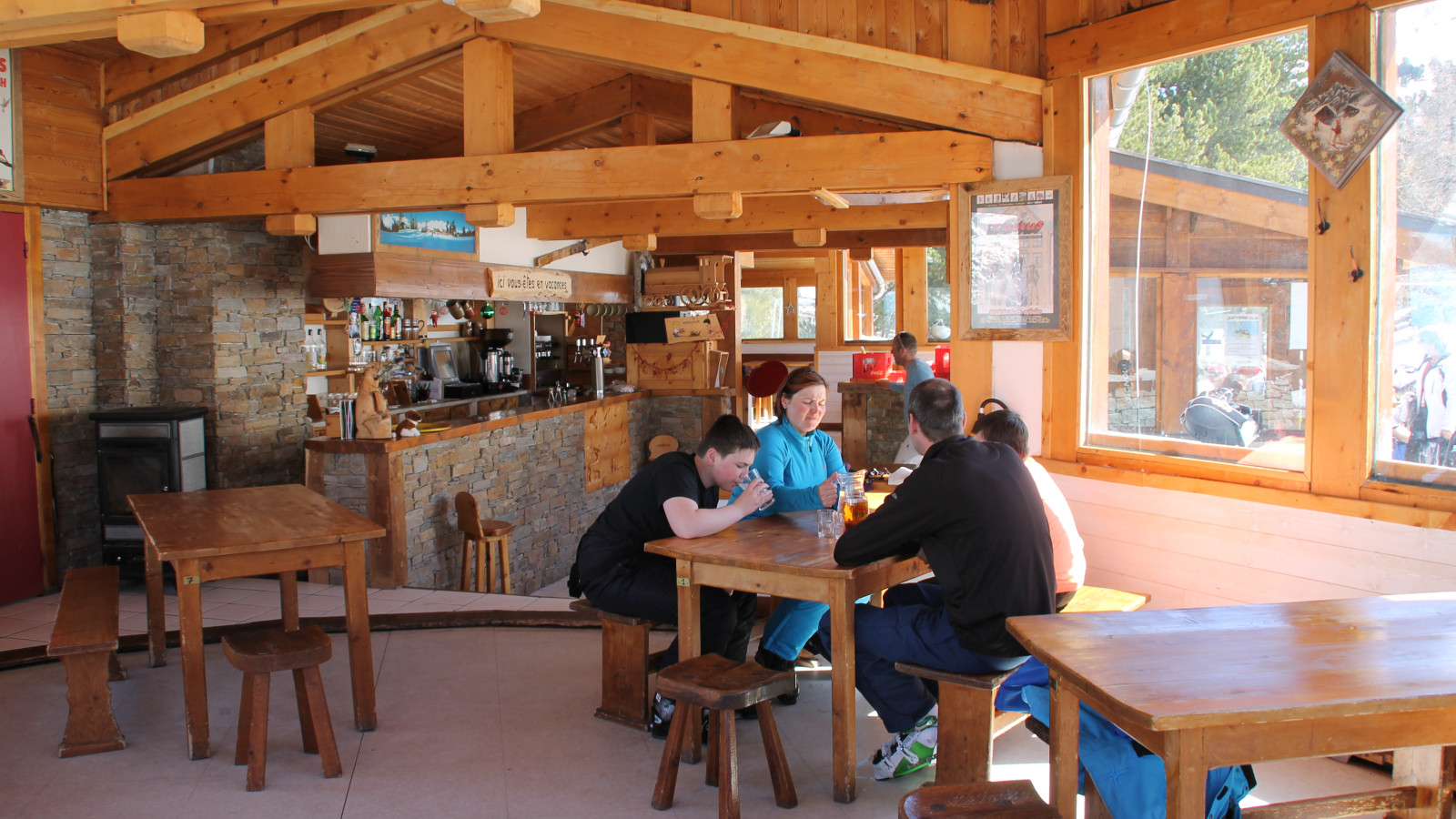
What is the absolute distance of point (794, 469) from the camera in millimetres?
4438

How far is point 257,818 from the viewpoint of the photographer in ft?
10.6

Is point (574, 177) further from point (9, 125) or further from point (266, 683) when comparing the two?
point (9, 125)

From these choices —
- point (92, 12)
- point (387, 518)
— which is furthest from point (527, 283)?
point (92, 12)

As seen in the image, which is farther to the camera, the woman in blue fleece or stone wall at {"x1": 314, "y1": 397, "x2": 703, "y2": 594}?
stone wall at {"x1": 314, "y1": 397, "x2": 703, "y2": 594}

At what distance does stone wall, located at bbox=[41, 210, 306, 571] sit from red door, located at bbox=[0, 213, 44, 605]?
0.16m

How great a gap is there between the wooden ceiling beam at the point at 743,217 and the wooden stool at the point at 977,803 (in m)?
6.43

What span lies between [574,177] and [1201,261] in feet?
10.7

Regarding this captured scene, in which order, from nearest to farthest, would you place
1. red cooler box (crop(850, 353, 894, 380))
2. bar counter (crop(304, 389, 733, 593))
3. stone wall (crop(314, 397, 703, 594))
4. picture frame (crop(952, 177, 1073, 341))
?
picture frame (crop(952, 177, 1073, 341))
bar counter (crop(304, 389, 733, 593))
stone wall (crop(314, 397, 703, 594))
red cooler box (crop(850, 353, 894, 380))

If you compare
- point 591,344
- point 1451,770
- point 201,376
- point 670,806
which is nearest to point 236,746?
point 670,806

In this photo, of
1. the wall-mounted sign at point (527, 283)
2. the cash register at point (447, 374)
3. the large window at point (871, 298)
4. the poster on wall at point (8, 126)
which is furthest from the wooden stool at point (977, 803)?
the large window at point (871, 298)

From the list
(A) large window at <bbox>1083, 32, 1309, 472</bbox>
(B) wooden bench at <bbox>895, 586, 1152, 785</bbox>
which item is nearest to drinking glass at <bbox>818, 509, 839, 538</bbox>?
(B) wooden bench at <bbox>895, 586, 1152, 785</bbox>

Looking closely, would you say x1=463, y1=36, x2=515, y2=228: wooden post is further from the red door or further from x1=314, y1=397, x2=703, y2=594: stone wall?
the red door

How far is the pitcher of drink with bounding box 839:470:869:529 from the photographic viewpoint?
144 inches

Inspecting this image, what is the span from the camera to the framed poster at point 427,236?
7.46m
